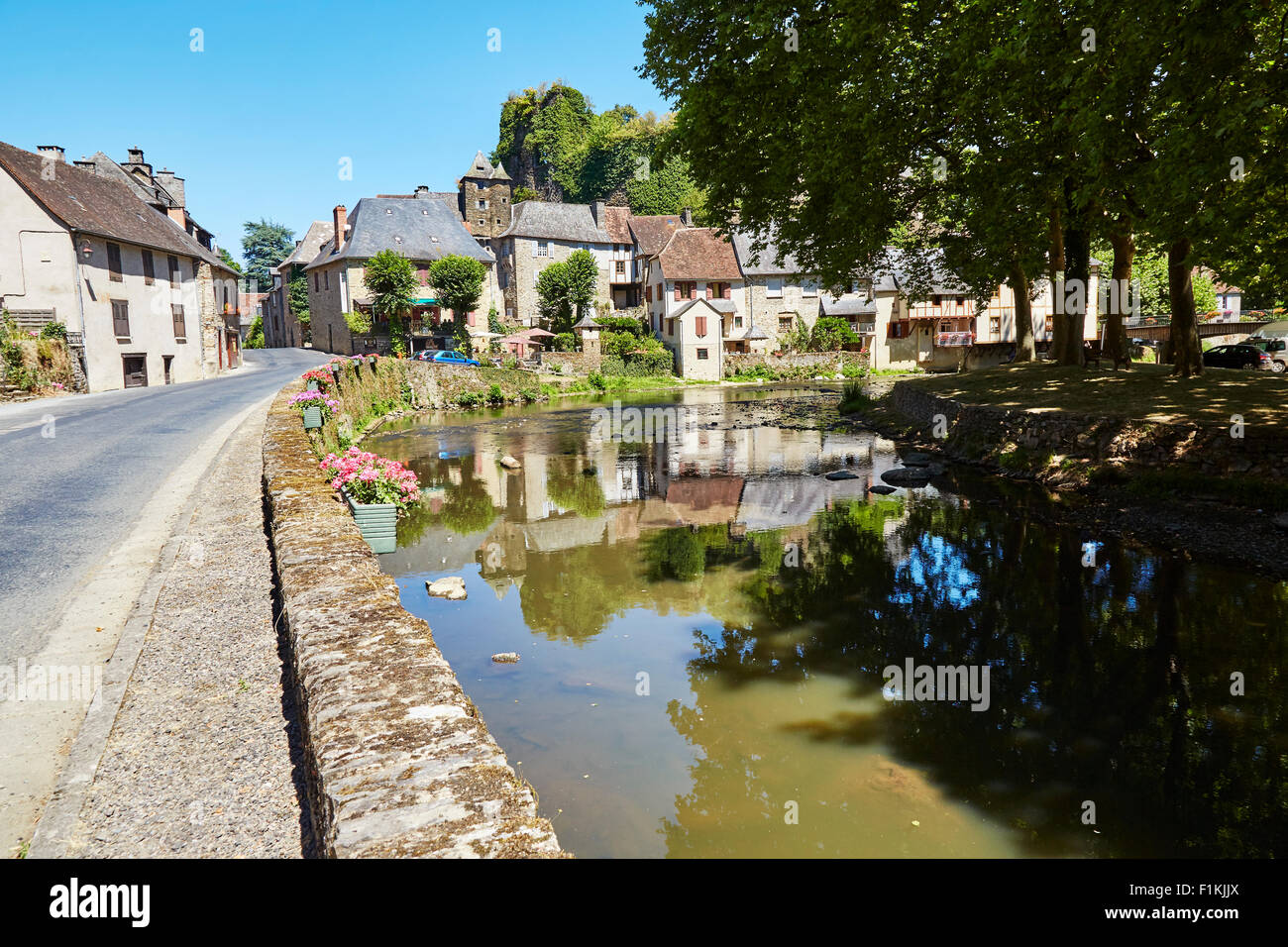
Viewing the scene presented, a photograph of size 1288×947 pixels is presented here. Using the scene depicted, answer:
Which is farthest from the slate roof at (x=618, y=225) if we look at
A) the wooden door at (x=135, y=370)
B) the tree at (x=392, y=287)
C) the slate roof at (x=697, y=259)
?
the wooden door at (x=135, y=370)

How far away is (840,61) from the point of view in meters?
17.9

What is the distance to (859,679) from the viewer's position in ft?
25.9

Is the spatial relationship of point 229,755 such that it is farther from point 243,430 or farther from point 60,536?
point 243,430

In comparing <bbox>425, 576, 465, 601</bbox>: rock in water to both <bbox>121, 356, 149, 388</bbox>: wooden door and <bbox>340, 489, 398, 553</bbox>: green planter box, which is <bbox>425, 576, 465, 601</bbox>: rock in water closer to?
<bbox>340, 489, 398, 553</bbox>: green planter box

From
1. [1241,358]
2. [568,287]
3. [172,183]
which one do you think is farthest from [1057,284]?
[172,183]

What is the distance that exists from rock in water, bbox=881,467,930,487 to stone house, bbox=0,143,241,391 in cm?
3503

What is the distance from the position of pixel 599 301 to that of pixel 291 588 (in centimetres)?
6434

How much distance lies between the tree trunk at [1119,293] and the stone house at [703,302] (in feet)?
120

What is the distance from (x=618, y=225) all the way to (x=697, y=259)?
45.9 feet

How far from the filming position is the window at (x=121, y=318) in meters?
38.1

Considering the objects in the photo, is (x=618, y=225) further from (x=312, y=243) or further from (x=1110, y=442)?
(x=1110, y=442)

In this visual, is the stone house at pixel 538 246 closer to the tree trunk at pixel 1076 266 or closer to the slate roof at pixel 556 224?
the slate roof at pixel 556 224

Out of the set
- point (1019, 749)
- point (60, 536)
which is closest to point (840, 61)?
point (1019, 749)

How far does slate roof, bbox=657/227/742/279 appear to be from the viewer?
6097 cm
